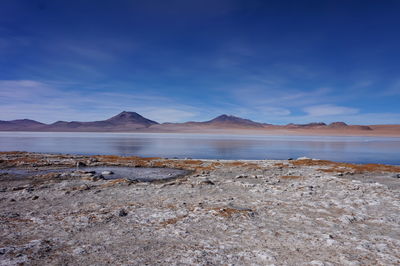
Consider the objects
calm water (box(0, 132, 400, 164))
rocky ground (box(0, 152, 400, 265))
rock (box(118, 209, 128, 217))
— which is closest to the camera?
rocky ground (box(0, 152, 400, 265))

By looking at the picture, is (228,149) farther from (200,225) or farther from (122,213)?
(200,225)

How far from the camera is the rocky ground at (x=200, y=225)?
4.79m

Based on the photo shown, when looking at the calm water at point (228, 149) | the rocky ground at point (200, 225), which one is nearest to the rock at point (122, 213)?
the rocky ground at point (200, 225)

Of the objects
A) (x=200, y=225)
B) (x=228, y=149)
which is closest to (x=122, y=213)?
(x=200, y=225)

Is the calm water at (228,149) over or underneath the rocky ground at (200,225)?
over

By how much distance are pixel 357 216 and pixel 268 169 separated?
11345 millimetres

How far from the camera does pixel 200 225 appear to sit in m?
6.50

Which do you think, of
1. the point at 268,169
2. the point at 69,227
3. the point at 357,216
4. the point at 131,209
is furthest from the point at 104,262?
the point at 268,169

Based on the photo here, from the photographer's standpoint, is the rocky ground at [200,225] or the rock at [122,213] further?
the rock at [122,213]

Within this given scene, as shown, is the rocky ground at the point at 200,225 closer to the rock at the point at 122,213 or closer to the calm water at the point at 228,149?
the rock at the point at 122,213

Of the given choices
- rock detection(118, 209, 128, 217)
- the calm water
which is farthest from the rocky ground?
the calm water

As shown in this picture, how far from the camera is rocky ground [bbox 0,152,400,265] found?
15.7ft

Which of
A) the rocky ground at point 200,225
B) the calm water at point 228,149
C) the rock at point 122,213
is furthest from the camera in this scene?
the calm water at point 228,149

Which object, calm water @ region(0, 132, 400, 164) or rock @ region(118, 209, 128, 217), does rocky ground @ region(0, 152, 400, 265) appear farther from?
calm water @ region(0, 132, 400, 164)
